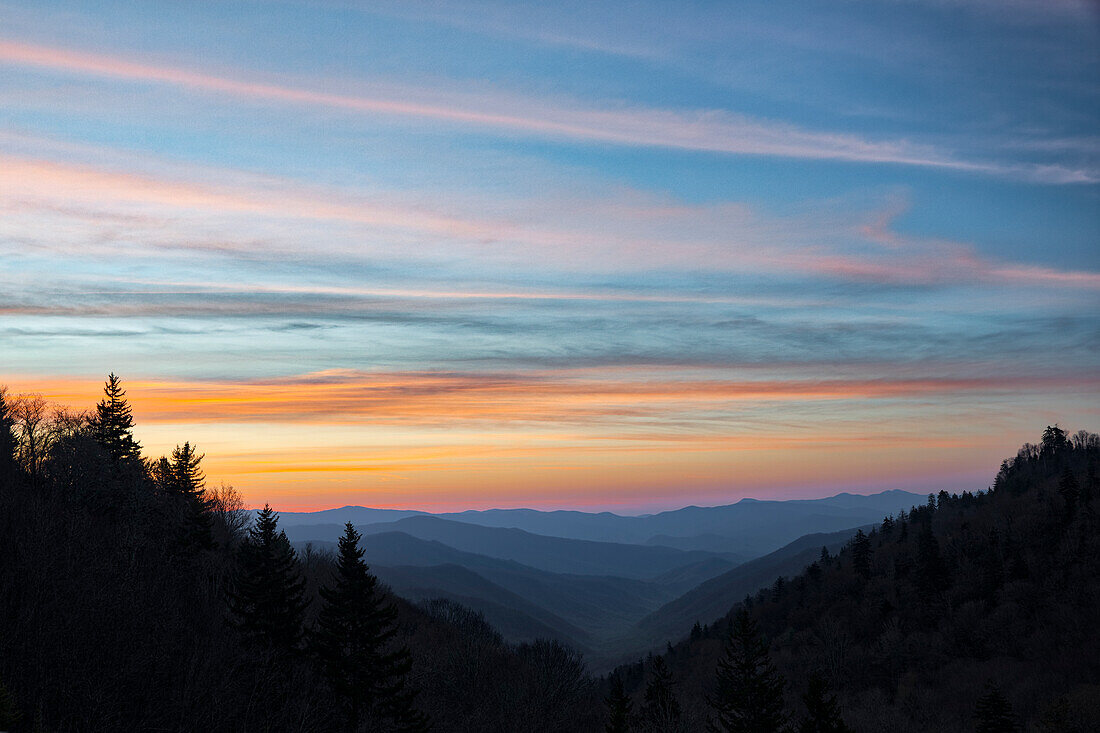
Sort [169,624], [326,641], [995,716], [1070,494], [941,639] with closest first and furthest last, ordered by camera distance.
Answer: [326,641], [169,624], [995,716], [941,639], [1070,494]

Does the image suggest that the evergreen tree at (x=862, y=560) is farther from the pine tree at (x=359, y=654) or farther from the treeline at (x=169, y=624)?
the pine tree at (x=359, y=654)

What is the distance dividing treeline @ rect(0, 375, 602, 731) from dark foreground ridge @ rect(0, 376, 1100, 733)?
0.19 metres

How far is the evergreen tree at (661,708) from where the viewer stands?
6581cm

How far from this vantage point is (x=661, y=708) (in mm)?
68875

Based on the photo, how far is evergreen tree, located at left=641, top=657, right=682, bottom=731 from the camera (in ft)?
216

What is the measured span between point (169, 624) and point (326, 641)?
15042mm

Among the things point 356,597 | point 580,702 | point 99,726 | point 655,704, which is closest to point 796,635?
point 580,702

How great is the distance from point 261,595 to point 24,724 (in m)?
15.5

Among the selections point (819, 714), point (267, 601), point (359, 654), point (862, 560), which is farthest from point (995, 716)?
point (862, 560)

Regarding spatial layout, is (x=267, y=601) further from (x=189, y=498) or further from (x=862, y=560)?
(x=862, y=560)

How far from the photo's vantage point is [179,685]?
4722 centimetres

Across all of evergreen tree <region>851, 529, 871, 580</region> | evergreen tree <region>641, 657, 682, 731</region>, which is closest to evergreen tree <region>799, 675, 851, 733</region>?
evergreen tree <region>641, 657, 682, 731</region>

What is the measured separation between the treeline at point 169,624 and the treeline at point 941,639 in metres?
24.2

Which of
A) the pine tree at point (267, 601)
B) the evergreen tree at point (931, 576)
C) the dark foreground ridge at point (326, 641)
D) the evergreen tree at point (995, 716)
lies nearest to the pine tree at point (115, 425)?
the dark foreground ridge at point (326, 641)
